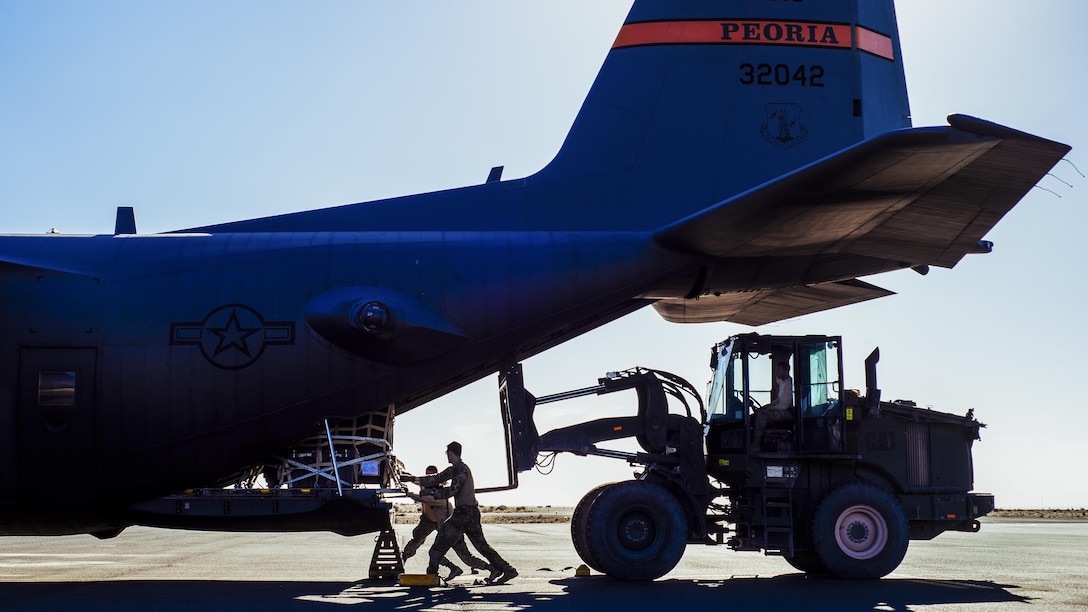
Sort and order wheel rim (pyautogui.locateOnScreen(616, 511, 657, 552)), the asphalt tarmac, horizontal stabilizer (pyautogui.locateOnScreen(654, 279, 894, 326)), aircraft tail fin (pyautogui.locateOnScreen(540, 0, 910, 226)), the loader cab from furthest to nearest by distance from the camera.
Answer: horizontal stabilizer (pyautogui.locateOnScreen(654, 279, 894, 326)) < aircraft tail fin (pyautogui.locateOnScreen(540, 0, 910, 226)) < the loader cab < wheel rim (pyautogui.locateOnScreen(616, 511, 657, 552)) < the asphalt tarmac

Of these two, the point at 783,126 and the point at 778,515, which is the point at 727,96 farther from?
the point at 778,515

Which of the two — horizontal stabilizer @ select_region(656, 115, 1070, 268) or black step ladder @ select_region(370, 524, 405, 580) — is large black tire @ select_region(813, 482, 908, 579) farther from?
black step ladder @ select_region(370, 524, 405, 580)

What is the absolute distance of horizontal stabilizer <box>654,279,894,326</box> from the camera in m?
16.7

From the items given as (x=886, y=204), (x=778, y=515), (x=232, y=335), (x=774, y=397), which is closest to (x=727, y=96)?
(x=886, y=204)

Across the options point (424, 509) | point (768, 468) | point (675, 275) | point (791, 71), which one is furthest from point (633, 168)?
point (424, 509)

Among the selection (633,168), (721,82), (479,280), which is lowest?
(479,280)

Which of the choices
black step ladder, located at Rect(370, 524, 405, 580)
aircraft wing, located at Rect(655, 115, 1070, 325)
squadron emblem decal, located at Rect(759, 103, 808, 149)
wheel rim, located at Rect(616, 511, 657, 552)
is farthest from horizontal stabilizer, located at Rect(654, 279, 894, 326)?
black step ladder, located at Rect(370, 524, 405, 580)

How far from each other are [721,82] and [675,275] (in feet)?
10.2

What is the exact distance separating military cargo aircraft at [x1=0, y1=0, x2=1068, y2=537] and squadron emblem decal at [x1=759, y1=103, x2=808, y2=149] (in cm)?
3

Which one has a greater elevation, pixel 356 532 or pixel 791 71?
pixel 791 71

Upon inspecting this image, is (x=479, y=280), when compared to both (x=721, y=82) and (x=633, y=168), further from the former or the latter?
(x=721, y=82)

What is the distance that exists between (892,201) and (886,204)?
0.11 meters

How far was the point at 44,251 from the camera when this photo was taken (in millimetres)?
13906

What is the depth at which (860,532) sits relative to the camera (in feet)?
46.4
